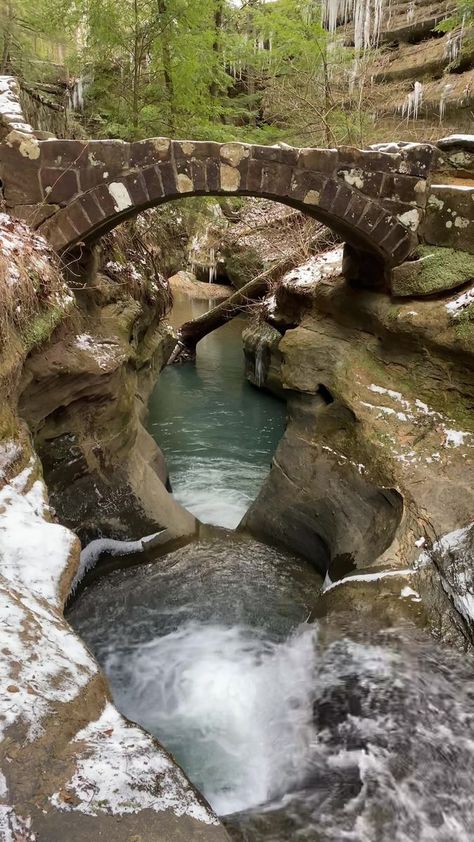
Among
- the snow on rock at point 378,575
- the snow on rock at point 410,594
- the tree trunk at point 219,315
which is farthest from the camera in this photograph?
the tree trunk at point 219,315

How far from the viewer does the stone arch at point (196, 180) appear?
547 centimetres

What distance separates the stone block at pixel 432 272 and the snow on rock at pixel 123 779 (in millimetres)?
5194

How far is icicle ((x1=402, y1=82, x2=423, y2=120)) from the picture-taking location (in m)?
14.7

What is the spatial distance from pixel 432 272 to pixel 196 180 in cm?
264

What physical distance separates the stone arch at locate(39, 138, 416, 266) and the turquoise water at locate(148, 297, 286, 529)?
4.36 m

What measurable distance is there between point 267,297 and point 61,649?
1063cm

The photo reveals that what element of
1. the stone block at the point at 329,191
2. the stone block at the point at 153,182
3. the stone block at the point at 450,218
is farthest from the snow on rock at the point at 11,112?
the stone block at the point at 450,218

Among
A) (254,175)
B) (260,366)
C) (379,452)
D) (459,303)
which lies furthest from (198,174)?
(260,366)

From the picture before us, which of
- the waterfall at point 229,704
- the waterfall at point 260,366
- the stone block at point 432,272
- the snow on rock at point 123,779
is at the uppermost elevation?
the stone block at point 432,272

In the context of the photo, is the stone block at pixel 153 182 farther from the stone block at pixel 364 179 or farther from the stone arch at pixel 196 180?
the stone block at pixel 364 179

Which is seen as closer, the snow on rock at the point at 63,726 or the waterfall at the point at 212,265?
the snow on rock at the point at 63,726

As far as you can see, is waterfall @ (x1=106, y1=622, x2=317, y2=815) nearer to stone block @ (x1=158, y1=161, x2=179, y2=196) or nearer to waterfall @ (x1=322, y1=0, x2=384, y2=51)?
stone block @ (x1=158, y1=161, x2=179, y2=196)

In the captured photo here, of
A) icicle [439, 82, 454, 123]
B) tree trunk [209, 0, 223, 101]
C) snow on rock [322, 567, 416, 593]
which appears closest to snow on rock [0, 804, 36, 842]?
snow on rock [322, 567, 416, 593]

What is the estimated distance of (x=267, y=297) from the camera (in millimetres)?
12383
